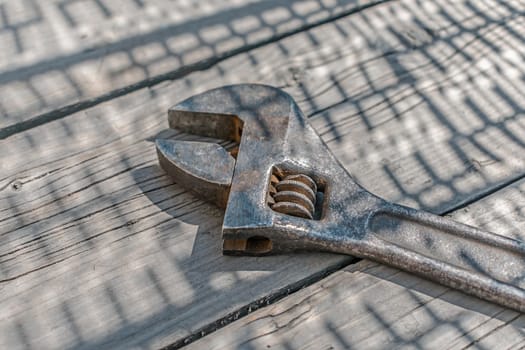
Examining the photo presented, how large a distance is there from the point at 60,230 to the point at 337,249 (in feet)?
2.10

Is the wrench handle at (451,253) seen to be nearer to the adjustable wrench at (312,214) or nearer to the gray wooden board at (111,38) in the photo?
the adjustable wrench at (312,214)

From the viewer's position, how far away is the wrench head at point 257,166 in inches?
55.6

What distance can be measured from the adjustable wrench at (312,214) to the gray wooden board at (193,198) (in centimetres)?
8

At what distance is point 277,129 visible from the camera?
62.0 inches

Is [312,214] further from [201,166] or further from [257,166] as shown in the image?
[201,166]

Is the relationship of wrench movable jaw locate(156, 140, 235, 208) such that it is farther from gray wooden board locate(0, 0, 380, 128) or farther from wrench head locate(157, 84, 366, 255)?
gray wooden board locate(0, 0, 380, 128)

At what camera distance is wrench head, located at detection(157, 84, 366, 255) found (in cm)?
141

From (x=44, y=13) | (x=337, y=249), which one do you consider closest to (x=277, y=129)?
(x=337, y=249)

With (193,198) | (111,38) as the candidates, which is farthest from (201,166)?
(111,38)

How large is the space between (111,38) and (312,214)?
891 mm

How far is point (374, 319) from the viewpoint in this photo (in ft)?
4.57

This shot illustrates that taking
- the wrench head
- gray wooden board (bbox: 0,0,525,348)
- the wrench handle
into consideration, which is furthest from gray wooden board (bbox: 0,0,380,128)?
the wrench handle

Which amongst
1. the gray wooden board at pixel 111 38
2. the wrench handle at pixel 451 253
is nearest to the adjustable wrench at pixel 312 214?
the wrench handle at pixel 451 253

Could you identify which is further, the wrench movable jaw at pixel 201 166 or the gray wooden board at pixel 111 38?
the gray wooden board at pixel 111 38
